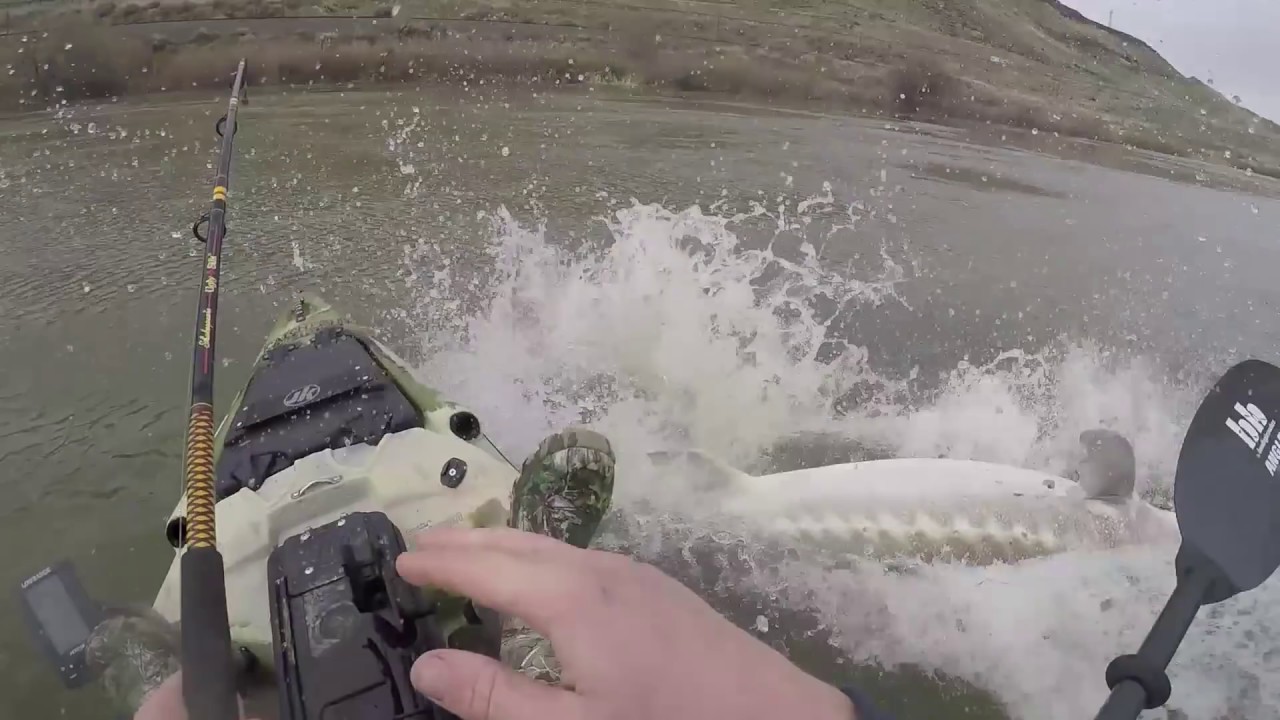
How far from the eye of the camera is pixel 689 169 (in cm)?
805

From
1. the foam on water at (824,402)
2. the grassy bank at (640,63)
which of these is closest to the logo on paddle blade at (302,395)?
the foam on water at (824,402)

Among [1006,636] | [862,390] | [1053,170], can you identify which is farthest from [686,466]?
[1053,170]

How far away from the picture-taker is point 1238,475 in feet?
6.16

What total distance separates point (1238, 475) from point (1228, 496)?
3.3 inches

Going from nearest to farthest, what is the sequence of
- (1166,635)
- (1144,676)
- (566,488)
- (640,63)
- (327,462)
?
(1144,676), (1166,635), (566,488), (327,462), (640,63)

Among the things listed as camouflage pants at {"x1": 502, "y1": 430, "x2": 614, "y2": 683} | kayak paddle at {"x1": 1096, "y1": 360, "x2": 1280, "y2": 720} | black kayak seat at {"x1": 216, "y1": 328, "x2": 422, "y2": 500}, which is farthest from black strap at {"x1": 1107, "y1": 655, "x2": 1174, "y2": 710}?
black kayak seat at {"x1": 216, "y1": 328, "x2": 422, "y2": 500}

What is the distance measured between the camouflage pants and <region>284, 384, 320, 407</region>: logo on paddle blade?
0.82m

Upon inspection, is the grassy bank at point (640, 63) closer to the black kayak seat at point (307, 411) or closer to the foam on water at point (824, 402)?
the foam on water at point (824, 402)

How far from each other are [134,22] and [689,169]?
28.7ft

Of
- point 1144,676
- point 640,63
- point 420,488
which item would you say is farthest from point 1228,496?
point 640,63

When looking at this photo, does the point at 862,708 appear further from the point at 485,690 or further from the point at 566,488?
the point at 566,488

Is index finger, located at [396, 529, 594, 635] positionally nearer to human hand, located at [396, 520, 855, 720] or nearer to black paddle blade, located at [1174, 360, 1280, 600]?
human hand, located at [396, 520, 855, 720]

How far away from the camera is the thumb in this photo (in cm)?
72

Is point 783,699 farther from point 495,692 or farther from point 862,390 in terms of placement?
point 862,390
